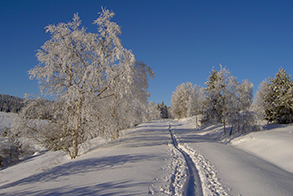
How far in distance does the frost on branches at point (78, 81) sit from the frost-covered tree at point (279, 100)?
A: 2336cm

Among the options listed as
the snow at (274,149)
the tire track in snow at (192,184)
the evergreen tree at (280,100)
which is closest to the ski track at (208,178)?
the tire track in snow at (192,184)

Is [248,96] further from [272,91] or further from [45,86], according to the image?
[45,86]

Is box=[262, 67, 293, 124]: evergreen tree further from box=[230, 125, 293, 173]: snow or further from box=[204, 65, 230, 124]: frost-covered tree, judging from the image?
box=[230, 125, 293, 173]: snow

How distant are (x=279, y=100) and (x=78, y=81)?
2619 cm

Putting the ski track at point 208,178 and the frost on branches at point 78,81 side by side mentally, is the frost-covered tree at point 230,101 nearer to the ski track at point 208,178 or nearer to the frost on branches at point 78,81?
the ski track at point 208,178

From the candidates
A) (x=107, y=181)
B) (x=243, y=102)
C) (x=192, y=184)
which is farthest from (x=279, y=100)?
(x=107, y=181)

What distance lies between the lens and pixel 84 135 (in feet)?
33.0

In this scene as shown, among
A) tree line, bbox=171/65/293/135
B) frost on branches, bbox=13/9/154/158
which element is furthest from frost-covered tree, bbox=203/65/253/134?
frost on branches, bbox=13/9/154/158

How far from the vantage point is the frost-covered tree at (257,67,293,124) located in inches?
902

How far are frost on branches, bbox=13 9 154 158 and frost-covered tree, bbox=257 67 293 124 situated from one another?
23363 mm

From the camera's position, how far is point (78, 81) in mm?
10109

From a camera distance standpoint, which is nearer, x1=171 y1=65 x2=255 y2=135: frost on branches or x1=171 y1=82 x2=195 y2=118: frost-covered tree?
x1=171 y1=65 x2=255 y2=135: frost on branches

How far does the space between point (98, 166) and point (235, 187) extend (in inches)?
180

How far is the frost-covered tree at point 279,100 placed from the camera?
22922mm
